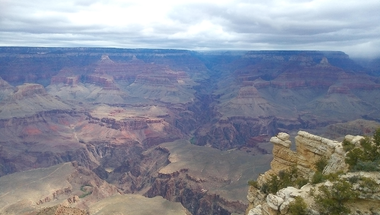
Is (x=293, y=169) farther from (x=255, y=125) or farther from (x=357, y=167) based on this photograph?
(x=255, y=125)

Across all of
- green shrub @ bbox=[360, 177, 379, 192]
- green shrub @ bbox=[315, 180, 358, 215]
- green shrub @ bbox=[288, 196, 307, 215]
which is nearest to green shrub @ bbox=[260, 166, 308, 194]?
green shrub @ bbox=[315, 180, 358, 215]

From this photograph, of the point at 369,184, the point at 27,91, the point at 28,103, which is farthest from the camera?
the point at 27,91

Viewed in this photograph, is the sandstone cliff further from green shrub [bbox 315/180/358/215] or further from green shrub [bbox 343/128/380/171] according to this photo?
green shrub [bbox 343/128/380/171]

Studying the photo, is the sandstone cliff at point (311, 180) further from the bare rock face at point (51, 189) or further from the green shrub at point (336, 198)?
the bare rock face at point (51, 189)

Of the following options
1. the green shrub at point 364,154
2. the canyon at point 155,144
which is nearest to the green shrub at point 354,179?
the green shrub at point 364,154

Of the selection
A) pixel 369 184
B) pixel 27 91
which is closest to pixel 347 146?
pixel 369 184

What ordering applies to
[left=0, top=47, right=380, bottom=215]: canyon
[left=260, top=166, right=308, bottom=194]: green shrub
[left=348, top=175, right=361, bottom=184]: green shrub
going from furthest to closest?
1. [left=0, top=47, right=380, bottom=215]: canyon
2. [left=260, top=166, right=308, bottom=194]: green shrub
3. [left=348, top=175, right=361, bottom=184]: green shrub

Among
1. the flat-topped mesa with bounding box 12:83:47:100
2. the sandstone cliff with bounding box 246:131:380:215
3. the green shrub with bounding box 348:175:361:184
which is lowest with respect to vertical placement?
the flat-topped mesa with bounding box 12:83:47:100

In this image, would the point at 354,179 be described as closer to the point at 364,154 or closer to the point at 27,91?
the point at 364,154

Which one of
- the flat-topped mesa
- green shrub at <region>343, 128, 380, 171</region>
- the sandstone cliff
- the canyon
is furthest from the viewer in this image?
the flat-topped mesa
